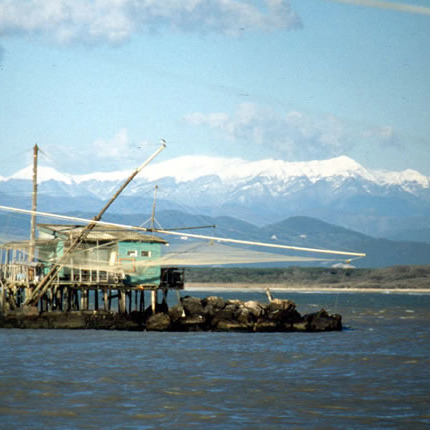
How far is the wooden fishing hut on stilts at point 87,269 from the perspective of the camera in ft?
191

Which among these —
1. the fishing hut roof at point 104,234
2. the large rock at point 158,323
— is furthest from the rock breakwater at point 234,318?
the fishing hut roof at point 104,234

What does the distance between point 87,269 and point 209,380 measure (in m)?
23.2

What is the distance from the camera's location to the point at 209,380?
35938mm

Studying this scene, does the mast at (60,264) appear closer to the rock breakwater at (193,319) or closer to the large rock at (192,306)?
the rock breakwater at (193,319)

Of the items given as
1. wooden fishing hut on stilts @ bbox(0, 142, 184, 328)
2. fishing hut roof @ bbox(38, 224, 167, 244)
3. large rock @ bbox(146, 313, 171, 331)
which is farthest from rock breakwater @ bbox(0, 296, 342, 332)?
fishing hut roof @ bbox(38, 224, 167, 244)

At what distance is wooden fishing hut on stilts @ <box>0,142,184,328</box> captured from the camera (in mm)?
58250

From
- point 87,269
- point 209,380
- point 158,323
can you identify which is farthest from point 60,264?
point 209,380

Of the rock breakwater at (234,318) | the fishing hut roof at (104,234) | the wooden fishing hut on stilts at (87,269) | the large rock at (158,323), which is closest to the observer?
the large rock at (158,323)

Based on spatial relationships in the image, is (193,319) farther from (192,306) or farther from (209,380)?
(209,380)

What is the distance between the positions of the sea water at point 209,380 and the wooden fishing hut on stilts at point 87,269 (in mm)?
4456

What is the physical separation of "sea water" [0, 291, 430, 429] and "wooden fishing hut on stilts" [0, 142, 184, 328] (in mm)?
4456

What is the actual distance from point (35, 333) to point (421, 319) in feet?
121

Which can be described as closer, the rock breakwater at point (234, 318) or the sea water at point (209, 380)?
the sea water at point (209, 380)

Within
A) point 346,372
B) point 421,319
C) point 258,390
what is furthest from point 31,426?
point 421,319
